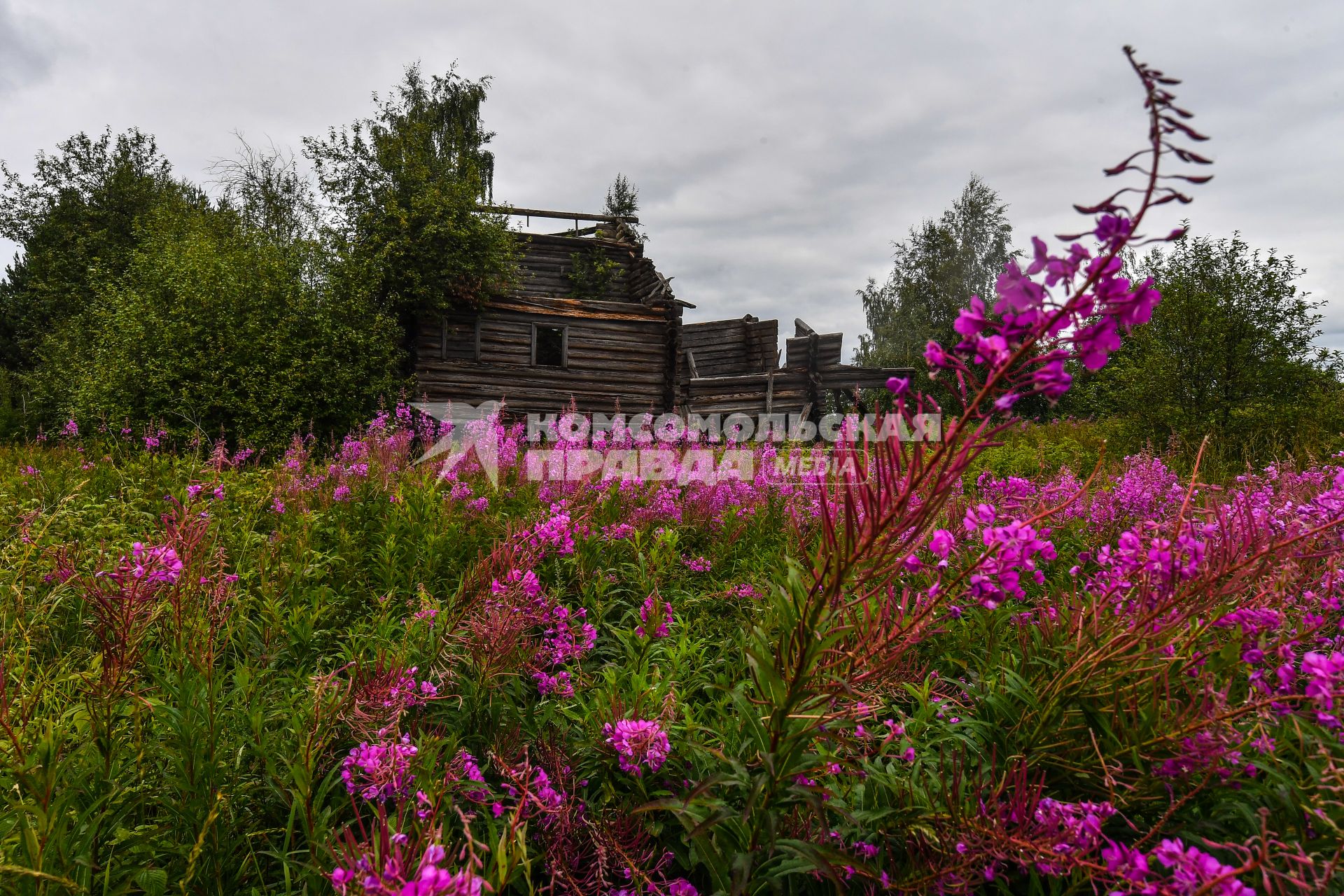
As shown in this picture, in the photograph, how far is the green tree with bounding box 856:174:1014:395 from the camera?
114ft

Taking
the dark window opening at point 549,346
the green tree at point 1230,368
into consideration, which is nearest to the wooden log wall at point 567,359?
the dark window opening at point 549,346

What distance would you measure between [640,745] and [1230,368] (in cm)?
1338

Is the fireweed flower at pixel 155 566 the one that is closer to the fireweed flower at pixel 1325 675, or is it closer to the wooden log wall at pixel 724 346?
the fireweed flower at pixel 1325 675

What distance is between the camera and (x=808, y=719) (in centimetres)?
152

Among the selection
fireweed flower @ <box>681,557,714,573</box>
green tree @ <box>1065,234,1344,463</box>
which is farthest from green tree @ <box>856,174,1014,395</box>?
fireweed flower @ <box>681,557,714,573</box>

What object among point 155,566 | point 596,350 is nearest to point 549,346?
point 596,350

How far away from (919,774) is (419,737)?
153cm

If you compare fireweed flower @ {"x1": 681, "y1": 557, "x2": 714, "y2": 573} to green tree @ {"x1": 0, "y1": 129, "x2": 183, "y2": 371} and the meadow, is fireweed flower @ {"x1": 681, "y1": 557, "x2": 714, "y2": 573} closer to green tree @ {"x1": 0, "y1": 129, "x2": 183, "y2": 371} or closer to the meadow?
the meadow

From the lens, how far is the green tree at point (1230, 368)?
10500 mm

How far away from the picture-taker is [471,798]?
200 centimetres

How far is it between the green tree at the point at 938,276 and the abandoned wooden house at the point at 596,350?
12.2 meters

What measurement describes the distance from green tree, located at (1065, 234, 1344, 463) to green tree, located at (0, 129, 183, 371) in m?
33.8

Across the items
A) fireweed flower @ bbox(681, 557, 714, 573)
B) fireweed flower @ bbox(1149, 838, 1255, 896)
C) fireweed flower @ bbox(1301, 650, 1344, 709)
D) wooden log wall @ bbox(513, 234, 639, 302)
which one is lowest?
fireweed flower @ bbox(681, 557, 714, 573)

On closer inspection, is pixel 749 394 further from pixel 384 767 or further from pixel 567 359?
pixel 384 767
